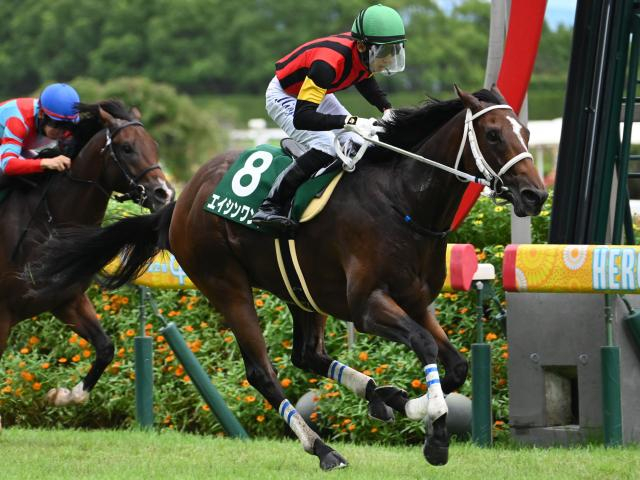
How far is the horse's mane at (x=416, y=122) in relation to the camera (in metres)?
5.91

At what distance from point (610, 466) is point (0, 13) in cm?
6563

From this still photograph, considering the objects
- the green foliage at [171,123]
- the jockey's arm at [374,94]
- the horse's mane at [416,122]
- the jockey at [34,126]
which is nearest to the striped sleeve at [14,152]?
the jockey at [34,126]

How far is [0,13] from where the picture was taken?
2635 inches

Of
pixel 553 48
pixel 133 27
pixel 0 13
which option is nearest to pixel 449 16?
pixel 553 48

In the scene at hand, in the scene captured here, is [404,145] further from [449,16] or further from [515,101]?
[449,16]

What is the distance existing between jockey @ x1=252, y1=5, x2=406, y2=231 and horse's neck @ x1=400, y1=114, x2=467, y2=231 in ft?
1.18

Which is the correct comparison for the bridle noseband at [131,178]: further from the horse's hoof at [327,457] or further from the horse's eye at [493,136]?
the horse's eye at [493,136]

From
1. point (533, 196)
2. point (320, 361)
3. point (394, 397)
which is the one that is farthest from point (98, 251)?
point (533, 196)

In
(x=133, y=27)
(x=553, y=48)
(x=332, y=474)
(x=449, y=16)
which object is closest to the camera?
(x=332, y=474)

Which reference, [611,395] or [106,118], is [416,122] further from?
[106,118]

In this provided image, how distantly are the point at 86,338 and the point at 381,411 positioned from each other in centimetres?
232

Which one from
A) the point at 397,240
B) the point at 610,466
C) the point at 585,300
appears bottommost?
the point at 610,466

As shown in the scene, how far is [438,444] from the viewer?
5.41m

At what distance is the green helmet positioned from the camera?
227 inches
